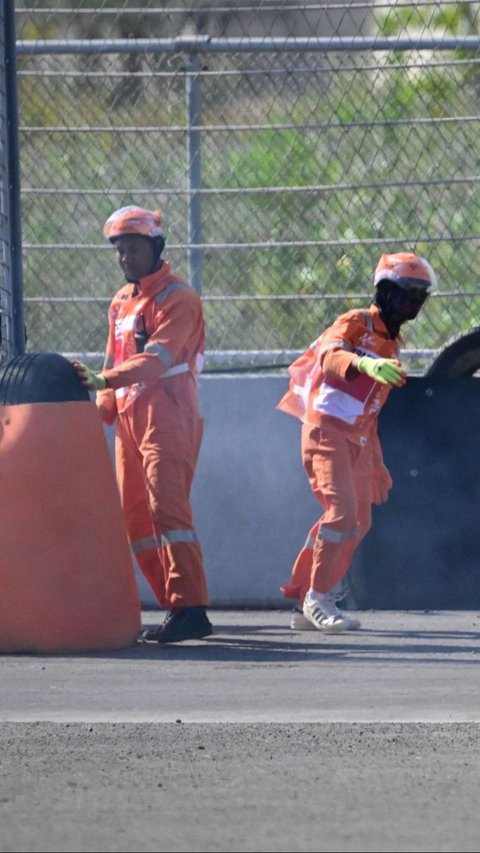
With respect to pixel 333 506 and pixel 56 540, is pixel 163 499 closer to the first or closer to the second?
pixel 56 540

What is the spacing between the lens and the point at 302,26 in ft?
30.4

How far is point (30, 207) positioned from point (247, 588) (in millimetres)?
2189

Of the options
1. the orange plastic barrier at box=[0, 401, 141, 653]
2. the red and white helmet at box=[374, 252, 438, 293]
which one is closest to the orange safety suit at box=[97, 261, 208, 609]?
the orange plastic barrier at box=[0, 401, 141, 653]

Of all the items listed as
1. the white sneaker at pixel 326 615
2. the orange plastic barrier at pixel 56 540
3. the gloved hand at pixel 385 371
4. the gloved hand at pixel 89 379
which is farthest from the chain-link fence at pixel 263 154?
the orange plastic barrier at pixel 56 540

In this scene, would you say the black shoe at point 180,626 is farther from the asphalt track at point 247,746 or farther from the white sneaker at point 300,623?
the white sneaker at point 300,623

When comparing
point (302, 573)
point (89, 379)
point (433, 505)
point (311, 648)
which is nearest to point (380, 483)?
point (433, 505)

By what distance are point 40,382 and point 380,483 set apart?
186 centimetres

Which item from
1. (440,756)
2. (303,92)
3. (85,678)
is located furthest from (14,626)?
(303,92)

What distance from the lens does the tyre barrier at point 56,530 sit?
25.1 feet

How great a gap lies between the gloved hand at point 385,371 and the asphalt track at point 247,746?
1122 mm

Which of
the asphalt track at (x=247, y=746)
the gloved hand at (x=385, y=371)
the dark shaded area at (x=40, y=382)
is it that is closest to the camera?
the asphalt track at (x=247, y=746)

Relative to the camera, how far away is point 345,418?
8.54 m

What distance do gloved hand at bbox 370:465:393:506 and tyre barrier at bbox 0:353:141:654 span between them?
1.48m

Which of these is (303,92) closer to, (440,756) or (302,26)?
(302,26)
